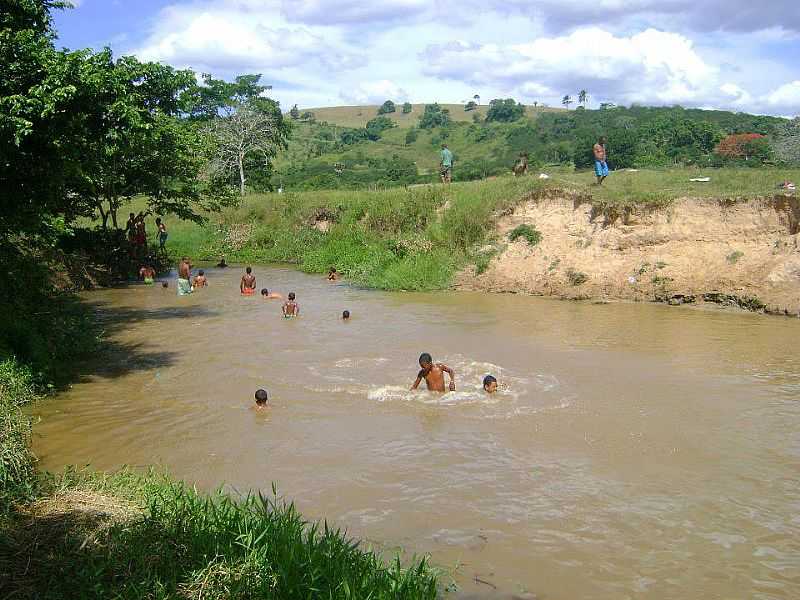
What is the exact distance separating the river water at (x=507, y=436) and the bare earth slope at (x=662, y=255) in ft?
3.77

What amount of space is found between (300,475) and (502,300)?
11.7 meters

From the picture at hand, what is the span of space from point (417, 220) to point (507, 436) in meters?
16.0

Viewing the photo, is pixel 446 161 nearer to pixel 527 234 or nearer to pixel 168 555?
pixel 527 234

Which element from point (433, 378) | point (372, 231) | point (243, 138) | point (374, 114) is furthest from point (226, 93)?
point (374, 114)

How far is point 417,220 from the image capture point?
23734 millimetres

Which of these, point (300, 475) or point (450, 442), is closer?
point (300, 475)

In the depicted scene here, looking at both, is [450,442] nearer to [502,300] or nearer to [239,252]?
[502,300]

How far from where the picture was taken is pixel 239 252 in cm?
3022

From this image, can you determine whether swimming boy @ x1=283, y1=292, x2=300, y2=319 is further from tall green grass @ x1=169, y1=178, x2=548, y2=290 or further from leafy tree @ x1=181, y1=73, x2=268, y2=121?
leafy tree @ x1=181, y1=73, x2=268, y2=121

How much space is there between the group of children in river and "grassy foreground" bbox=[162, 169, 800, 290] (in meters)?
1.98

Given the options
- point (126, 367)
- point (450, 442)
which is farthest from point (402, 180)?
point (450, 442)

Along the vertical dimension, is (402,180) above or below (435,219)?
above

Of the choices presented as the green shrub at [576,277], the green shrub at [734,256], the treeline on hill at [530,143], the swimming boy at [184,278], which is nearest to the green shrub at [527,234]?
the green shrub at [576,277]

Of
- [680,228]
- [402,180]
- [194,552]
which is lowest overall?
[194,552]
